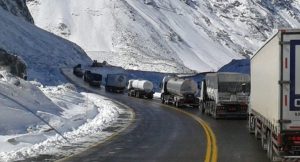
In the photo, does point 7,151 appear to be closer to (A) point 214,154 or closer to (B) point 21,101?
(A) point 214,154

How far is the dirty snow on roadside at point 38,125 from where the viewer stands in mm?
19011

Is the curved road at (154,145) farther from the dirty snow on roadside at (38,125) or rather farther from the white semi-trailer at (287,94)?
the white semi-trailer at (287,94)

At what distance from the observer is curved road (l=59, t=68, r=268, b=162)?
1747 cm

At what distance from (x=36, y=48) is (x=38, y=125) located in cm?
9318

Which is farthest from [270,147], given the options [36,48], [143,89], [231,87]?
[36,48]

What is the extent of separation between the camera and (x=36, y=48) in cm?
11531

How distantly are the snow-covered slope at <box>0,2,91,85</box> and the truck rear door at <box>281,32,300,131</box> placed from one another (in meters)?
76.7

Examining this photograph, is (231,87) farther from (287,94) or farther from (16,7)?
(16,7)

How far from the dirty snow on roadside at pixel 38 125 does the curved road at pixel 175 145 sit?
1.09 metres

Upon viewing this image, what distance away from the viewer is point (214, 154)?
18.1 meters

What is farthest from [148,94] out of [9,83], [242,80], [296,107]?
[296,107]

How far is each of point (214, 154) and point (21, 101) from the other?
1288 cm

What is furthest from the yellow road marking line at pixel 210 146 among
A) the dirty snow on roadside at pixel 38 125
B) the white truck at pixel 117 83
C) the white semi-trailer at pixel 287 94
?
the white truck at pixel 117 83

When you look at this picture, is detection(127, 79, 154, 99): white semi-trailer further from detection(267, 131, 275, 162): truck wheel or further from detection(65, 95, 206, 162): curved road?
detection(267, 131, 275, 162): truck wheel
